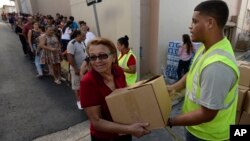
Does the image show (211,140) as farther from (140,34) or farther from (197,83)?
(140,34)

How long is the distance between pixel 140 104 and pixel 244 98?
2.21 meters

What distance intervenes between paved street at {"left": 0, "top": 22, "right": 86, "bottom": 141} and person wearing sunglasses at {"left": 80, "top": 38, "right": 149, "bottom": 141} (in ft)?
8.33

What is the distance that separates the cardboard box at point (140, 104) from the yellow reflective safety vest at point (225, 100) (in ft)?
0.91

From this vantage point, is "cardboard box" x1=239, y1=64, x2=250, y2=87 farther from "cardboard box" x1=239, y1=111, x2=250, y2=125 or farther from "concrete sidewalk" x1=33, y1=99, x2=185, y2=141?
"concrete sidewalk" x1=33, y1=99, x2=185, y2=141

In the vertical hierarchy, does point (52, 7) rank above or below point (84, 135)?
above

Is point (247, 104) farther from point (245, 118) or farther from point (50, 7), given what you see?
point (50, 7)

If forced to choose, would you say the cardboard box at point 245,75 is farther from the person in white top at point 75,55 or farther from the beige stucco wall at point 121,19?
the beige stucco wall at point 121,19

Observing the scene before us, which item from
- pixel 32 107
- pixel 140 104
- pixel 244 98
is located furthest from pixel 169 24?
pixel 140 104

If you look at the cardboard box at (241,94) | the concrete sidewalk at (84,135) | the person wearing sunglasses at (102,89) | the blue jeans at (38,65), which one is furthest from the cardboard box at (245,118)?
the blue jeans at (38,65)

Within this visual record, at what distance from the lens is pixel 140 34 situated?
273 inches

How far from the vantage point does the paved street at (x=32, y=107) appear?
414 cm

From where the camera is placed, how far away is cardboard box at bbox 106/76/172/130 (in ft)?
5.30

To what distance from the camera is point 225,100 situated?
1.62 m

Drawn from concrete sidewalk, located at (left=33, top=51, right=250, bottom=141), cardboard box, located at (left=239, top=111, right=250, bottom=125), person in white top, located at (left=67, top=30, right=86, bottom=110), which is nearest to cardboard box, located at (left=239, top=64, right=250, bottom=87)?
cardboard box, located at (left=239, top=111, right=250, bottom=125)
